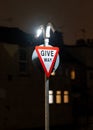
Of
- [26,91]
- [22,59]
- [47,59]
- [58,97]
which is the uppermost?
[22,59]

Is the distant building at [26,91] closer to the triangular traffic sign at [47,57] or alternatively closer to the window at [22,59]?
the window at [22,59]

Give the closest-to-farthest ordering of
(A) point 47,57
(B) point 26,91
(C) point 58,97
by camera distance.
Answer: (A) point 47,57 < (B) point 26,91 < (C) point 58,97

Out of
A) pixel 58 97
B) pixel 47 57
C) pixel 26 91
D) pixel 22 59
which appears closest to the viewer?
pixel 47 57

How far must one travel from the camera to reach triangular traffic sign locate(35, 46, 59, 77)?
840cm

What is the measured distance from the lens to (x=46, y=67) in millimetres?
8430

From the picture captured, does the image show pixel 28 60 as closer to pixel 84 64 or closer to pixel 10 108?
pixel 10 108

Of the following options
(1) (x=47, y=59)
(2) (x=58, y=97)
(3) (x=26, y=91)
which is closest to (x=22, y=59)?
(3) (x=26, y=91)

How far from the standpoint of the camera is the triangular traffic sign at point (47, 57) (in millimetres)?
8398

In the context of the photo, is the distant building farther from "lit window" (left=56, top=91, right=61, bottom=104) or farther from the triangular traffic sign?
the triangular traffic sign

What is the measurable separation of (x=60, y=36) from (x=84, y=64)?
535 cm

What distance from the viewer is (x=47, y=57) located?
8469 mm

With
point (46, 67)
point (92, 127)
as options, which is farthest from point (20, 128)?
point (46, 67)

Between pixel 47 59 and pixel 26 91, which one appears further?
pixel 26 91

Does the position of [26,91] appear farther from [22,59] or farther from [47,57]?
[47,57]
